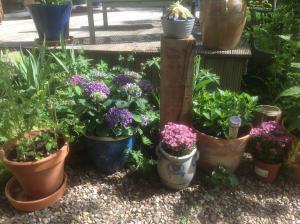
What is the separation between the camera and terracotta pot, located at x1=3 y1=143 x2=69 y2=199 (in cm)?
211

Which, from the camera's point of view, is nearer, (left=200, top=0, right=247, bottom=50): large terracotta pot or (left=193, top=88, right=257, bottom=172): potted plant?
(left=193, top=88, right=257, bottom=172): potted plant

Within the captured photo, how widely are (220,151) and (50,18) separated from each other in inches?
97.8

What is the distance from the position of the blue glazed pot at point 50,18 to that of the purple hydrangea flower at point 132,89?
1.53 meters

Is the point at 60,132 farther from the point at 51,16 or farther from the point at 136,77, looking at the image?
the point at 51,16

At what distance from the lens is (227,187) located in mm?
2533

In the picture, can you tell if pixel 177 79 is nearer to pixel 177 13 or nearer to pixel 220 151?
pixel 177 13

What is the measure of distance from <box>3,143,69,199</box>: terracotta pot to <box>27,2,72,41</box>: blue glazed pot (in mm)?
1841

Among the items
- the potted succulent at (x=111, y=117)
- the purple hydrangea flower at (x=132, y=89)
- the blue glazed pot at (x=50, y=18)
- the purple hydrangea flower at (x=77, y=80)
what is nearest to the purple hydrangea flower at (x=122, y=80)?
the potted succulent at (x=111, y=117)

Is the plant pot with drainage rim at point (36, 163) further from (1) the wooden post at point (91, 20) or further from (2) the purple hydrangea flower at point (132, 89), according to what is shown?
(1) the wooden post at point (91, 20)

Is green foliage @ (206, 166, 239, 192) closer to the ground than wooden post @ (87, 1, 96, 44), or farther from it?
closer to the ground

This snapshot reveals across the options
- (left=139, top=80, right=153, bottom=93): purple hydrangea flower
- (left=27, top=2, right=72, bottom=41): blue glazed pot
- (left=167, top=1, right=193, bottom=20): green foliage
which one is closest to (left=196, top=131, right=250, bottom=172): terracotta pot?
(left=139, top=80, right=153, bottom=93): purple hydrangea flower

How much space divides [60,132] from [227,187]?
4.39 ft

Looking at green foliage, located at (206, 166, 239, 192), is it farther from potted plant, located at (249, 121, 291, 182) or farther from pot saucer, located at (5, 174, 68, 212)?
pot saucer, located at (5, 174, 68, 212)

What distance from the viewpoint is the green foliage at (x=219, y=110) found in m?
2.51
